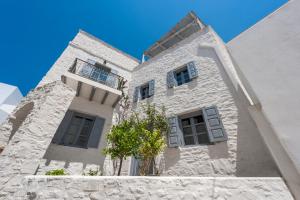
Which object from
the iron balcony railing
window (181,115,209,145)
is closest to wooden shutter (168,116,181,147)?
window (181,115,209,145)

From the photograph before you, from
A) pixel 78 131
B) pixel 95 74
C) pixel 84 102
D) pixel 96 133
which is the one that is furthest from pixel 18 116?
pixel 95 74

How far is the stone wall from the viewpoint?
169 inches

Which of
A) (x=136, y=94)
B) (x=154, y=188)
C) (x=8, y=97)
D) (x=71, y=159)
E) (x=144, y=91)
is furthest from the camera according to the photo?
(x=8, y=97)

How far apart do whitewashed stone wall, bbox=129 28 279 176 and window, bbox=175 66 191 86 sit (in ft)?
1.14

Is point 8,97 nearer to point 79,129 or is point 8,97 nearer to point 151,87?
point 79,129

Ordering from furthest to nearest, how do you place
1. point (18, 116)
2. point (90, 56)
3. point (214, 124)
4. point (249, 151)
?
1. point (90, 56)
2. point (18, 116)
3. point (214, 124)
4. point (249, 151)

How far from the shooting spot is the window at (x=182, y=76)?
7445 millimetres

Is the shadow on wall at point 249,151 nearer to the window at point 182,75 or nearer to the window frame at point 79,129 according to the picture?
the window at point 182,75

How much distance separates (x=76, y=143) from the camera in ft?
22.1

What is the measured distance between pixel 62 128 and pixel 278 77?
25.7 ft

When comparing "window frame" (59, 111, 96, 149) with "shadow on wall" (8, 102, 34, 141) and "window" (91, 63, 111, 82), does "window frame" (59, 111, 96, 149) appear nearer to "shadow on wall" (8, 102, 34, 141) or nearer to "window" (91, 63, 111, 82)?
"shadow on wall" (8, 102, 34, 141)

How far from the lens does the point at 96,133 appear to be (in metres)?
7.23

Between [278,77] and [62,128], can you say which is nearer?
[278,77]

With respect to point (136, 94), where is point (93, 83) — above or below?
below
